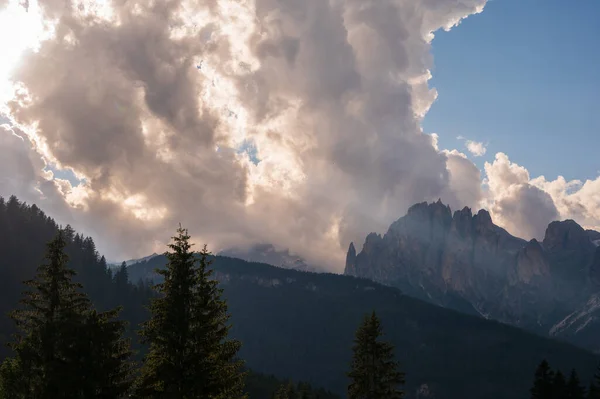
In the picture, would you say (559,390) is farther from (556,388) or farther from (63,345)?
(63,345)

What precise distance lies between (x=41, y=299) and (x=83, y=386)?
30.6 ft

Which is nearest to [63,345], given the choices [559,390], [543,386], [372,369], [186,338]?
[186,338]

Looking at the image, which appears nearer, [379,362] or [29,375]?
[29,375]

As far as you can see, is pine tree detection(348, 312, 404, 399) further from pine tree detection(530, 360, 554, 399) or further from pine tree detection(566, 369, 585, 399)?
pine tree detection(566, 369, 585, 399)

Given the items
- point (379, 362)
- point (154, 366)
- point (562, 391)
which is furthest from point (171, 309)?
point (562, 391)

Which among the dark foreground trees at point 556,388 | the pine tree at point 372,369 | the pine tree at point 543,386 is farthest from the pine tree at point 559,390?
the pine tree at point 372,369

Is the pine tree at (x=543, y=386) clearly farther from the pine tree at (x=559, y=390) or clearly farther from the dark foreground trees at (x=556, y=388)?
the pine tree at (x=559, y=390)

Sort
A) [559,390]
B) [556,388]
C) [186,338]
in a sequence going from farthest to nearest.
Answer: [556,388] → [559,390] → [186,338]

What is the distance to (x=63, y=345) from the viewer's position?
94.2ft

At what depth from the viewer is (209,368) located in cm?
3209

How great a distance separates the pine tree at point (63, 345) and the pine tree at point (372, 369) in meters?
19.9

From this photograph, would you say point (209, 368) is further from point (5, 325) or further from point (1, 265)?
point (1, 265)

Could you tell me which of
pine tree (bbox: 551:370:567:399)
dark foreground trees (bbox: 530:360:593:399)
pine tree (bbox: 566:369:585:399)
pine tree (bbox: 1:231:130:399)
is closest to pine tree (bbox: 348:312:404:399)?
pine tree (bbox: 1:231:130:399)

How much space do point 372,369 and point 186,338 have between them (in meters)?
18.2
